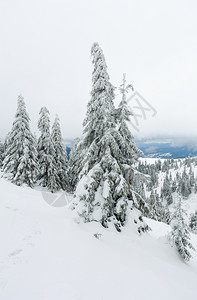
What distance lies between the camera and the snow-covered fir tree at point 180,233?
8.45m

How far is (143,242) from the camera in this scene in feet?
28.6

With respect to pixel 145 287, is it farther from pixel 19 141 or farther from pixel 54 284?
pixel 19 141

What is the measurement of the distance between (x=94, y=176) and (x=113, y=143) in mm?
2157

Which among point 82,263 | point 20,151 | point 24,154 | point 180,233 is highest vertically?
point 20,151

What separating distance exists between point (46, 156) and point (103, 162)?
1740cm

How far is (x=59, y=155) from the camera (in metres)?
27.2

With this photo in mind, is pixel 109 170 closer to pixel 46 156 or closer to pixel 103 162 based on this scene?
pixel 103 162

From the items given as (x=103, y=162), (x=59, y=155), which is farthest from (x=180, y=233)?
(x=59, y=155)

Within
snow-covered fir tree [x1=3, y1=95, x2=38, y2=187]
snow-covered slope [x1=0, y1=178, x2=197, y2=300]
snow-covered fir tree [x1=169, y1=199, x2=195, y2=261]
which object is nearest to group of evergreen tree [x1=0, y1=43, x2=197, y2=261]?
snow-covered fir tree [x1=169, y1=199, x2=195, y2=261]

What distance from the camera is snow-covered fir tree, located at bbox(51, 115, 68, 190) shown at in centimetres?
2692

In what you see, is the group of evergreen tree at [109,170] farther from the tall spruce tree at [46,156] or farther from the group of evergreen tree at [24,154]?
the tall spruce tree at [46,156]

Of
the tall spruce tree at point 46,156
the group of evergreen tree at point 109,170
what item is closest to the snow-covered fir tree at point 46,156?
the tall spruce tree at point 46,156

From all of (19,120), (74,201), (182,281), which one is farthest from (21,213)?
(19,120)

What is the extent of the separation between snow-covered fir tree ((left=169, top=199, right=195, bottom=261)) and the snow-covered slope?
465 millimetres
